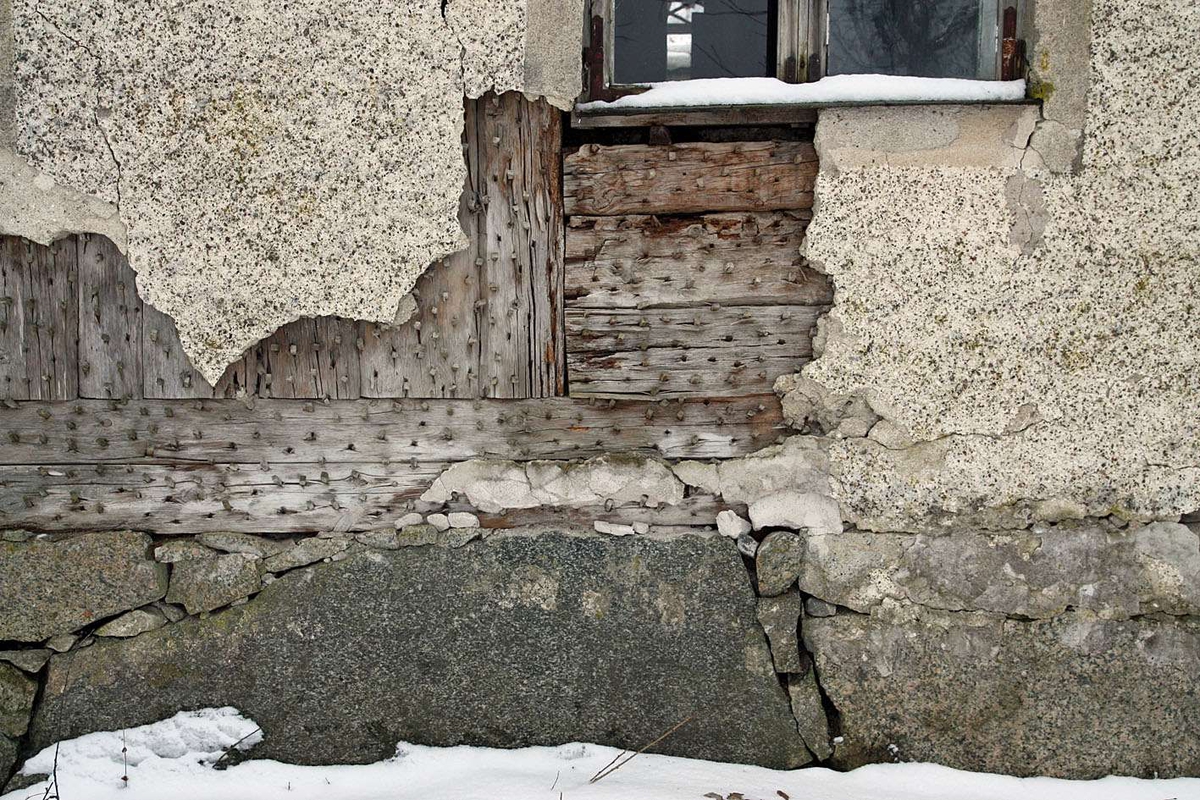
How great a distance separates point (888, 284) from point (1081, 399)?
0.63m

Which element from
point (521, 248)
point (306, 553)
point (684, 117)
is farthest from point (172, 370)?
point (684, 117)

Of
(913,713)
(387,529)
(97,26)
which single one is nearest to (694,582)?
(913,713)

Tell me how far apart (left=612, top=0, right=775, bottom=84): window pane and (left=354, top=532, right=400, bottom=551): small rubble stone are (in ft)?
4.89

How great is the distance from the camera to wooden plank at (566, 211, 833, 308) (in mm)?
2293

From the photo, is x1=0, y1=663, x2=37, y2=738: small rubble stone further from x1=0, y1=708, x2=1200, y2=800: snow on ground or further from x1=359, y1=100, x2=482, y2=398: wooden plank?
x1=359, y1=100, x2=482, y2=398: wooden plank

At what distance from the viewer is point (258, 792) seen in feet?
7.61

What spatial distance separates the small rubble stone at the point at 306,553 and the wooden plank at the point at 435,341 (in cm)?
46

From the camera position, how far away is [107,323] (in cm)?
231

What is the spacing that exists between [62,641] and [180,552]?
44 centimetres

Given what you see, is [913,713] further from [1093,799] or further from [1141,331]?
[1141,331]

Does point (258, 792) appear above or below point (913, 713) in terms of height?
below

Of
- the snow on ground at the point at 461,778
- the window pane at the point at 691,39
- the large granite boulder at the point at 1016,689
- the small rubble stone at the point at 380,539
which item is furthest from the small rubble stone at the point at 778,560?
the window pane at the point at 691,39

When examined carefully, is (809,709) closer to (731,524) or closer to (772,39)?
(731,524)

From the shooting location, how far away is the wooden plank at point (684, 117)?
2225 millimetres
